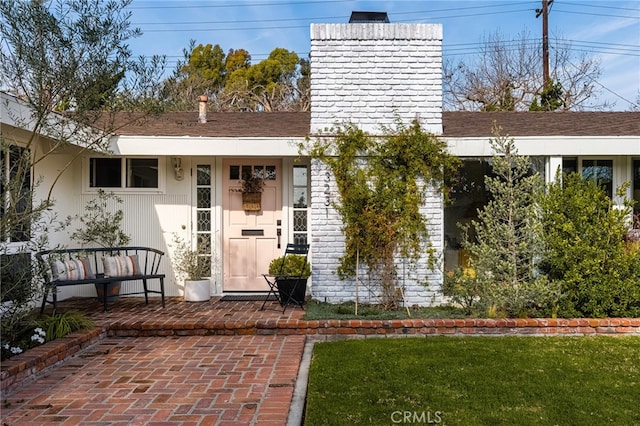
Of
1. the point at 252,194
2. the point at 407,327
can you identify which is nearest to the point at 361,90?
the point at 252,194

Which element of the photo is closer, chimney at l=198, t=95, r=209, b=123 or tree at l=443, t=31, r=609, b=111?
chimney at l=198, t=95, r=209, b=123

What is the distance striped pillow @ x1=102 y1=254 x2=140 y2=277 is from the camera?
6.74 meters

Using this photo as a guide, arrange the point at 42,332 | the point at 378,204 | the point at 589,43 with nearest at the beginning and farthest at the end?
the point at 42,332 < the point at 378,204 < the point at 589,43

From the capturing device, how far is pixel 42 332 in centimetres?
488

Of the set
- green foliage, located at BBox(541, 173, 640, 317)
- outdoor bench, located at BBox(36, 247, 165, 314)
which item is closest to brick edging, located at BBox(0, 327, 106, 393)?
outdoor bench, located at BBox(36, 247, 165, 314)

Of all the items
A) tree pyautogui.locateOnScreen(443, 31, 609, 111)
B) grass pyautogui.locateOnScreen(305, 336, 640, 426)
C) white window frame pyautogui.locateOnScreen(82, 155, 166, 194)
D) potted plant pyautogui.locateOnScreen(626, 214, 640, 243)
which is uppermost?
tree pyautogui.locateOnScreen(443, 31, 609, 111)

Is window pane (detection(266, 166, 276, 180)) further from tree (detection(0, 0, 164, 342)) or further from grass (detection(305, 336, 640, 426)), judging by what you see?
grass (detection(305, 336, 640, 426))

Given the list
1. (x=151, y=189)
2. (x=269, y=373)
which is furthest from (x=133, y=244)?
(x=269, y=373)

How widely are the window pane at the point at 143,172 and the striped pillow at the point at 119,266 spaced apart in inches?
61.2

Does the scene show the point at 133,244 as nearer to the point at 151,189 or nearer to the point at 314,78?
the point at 151,189

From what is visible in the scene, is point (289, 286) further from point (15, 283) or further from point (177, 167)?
point (15, 283)

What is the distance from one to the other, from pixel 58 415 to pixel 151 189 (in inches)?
194

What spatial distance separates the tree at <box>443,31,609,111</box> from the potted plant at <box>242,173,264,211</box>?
1387 cm
